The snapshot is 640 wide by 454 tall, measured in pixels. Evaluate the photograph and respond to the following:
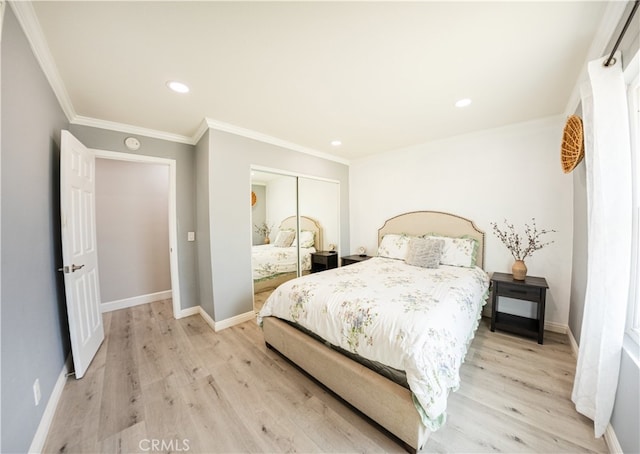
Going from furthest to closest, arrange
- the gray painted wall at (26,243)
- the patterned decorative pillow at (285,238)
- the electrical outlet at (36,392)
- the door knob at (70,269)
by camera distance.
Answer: the patterned decorative pillow at (285,238) < the door knob at (70,269) < the electrical outlet at (36,392) < the gray painted wall at (26,243)

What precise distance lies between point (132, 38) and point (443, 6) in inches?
71.3

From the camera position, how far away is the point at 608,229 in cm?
124

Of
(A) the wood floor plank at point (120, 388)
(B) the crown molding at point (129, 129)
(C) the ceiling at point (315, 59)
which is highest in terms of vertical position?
(C) the ceiling at point (315, 59)

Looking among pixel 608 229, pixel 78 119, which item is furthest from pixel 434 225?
pixel 78 119

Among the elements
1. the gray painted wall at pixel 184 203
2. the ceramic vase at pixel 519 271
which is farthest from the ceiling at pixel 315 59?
the ceramic vase at pixel 519 271

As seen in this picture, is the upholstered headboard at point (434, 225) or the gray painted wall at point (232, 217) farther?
the upholstered headboard at point (434, 225)

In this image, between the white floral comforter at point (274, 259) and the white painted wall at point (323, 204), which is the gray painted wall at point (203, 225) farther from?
the white painted wall at point (323, 204)

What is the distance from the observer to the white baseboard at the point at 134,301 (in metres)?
3.29

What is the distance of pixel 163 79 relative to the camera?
1.81 meters

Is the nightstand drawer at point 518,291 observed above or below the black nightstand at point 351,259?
below

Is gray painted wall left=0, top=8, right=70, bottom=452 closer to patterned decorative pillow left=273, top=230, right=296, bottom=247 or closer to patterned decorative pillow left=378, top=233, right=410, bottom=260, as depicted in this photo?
patterned decorative pillow left=273, top=230, right=296, bottom=247

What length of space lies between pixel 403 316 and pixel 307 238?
2526 millimetres

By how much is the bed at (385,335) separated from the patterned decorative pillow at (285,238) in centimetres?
130

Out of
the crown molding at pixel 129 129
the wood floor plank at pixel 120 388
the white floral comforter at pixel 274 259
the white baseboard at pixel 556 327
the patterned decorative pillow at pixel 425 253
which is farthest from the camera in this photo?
the white floral comforter at pixel 274 259
